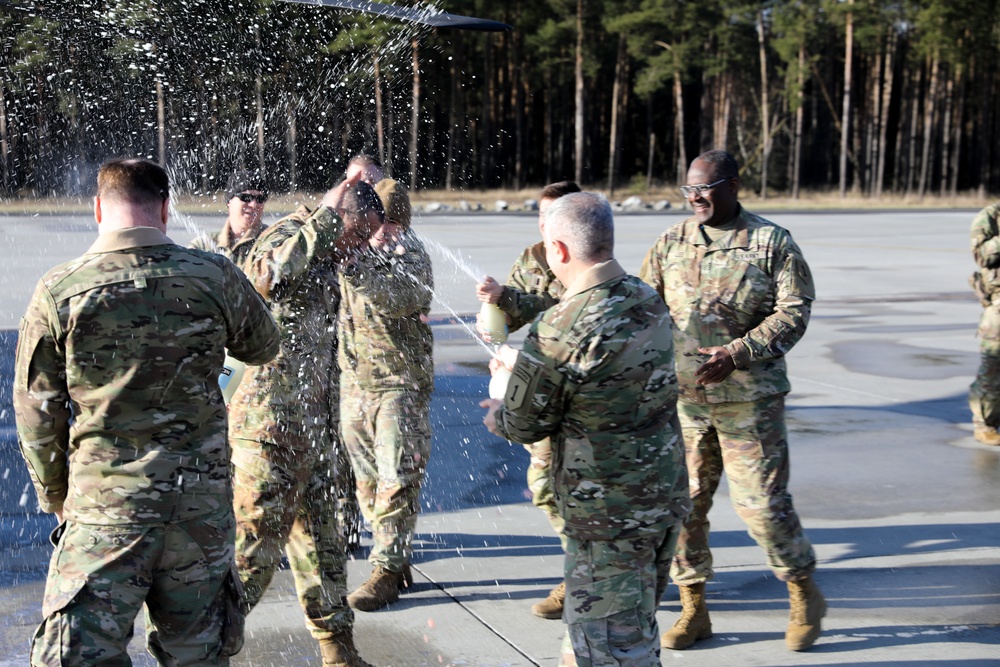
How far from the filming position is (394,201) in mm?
4887

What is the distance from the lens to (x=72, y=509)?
2914mm

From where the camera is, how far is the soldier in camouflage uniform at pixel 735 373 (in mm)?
4293

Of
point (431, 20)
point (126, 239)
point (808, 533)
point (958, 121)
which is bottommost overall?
→ point (808, 533)

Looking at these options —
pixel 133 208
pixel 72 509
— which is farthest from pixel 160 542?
pixel 133 208

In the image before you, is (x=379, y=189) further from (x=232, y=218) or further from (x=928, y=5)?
(x=928, y=5)

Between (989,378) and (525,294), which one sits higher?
(525,294)

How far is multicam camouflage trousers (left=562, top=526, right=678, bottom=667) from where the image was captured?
3135 millimetres

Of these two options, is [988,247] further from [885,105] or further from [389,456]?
[885,105]

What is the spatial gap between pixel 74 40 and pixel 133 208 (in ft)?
52.3

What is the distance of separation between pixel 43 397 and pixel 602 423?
1.56 m

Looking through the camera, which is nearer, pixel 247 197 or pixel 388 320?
pixel 247 197

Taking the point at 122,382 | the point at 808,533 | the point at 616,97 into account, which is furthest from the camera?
the point at 616,97

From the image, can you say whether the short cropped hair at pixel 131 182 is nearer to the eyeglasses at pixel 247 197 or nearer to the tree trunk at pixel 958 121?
the eyeglasses at pixel 247 197

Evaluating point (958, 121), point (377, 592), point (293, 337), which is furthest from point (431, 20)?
point (958, 121)
